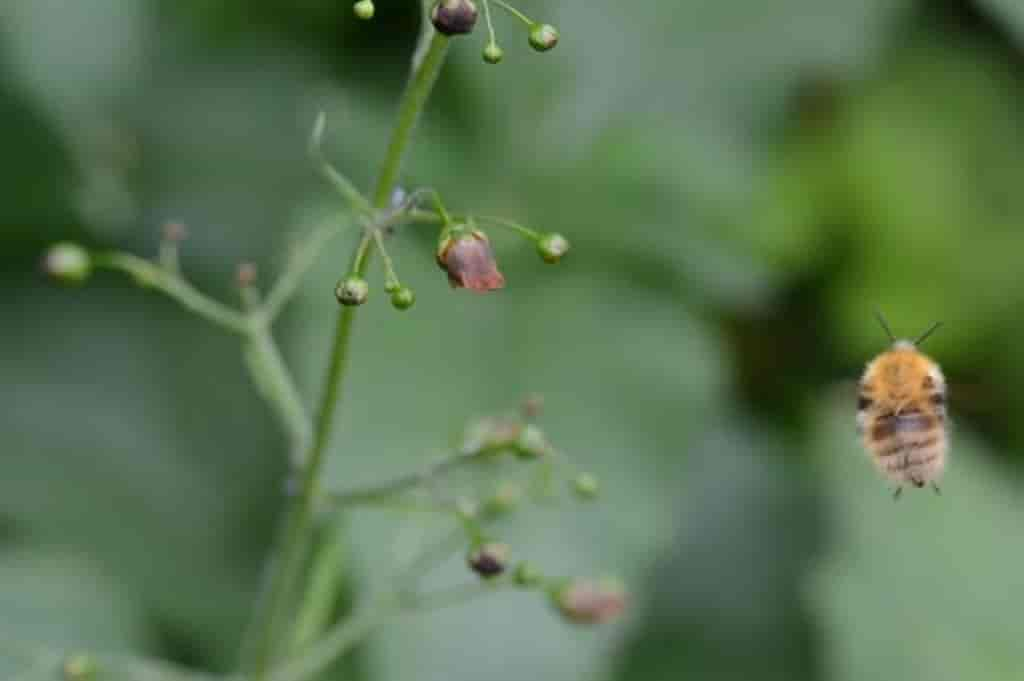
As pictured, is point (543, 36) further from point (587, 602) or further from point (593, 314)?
point (593, 314)

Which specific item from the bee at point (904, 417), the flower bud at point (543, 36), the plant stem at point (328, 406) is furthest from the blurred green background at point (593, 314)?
the flower bud at point (543, 36)

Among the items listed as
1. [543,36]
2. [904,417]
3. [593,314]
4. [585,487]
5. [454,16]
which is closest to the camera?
[454,16]

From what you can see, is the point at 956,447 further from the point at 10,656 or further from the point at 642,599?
the point at 10,656

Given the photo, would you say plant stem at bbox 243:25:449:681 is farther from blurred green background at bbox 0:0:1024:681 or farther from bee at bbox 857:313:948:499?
bee at bbox 857:313:948:499

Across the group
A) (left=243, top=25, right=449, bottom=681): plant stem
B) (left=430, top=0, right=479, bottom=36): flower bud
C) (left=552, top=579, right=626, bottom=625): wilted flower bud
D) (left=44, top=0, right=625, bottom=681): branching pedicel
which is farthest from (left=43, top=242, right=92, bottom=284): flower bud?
(left=552, top=579, right=626, bottom=625): wilted flower bud

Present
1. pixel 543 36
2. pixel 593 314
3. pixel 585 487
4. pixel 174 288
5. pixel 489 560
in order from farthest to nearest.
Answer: pixel 593 314 < pixel 585 487 < pixel 174 288 < pixel 489 560 < pixel 543 36

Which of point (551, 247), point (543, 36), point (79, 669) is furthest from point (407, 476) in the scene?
point (543, 36)
